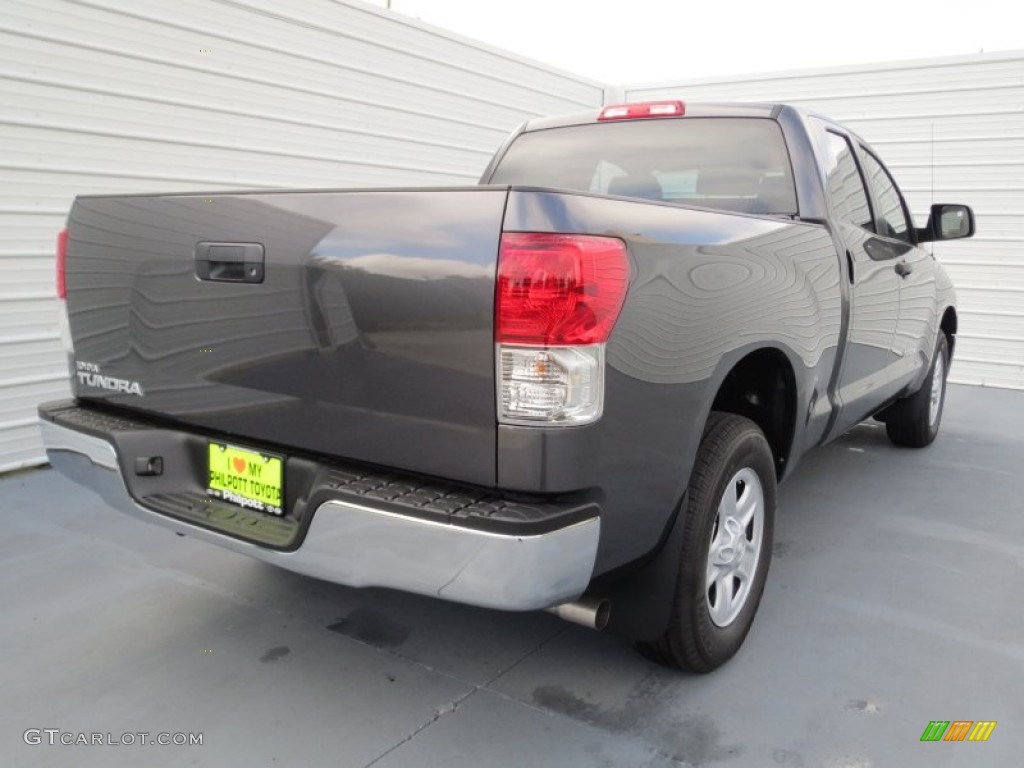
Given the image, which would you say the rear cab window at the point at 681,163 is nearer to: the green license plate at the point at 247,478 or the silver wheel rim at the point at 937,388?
the green license plate at the point at 247,478

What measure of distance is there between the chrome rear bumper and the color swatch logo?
115 centimetres

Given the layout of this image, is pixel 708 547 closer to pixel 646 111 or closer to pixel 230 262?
pixel 230 262

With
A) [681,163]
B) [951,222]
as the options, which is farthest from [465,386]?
[951,222]

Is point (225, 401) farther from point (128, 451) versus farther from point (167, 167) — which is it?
point (167, 167)

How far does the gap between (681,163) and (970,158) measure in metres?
6.19

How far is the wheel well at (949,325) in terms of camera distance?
5.36 metres

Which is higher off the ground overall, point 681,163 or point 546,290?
point 681,163

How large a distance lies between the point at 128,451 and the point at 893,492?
380 cm

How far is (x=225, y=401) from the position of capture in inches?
88.8

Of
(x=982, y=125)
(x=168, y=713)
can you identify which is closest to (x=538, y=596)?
(x=168, y=713)

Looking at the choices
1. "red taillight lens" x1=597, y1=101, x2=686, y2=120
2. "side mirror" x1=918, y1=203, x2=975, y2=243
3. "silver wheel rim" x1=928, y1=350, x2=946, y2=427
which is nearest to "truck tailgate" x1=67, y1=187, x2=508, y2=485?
"red taillight lens" x1=597, y1=101, x2=686, y2=120

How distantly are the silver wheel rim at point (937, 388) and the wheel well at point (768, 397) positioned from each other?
2736 mm

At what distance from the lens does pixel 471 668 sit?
8.38ft

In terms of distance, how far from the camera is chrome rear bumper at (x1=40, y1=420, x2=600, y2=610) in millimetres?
1723
